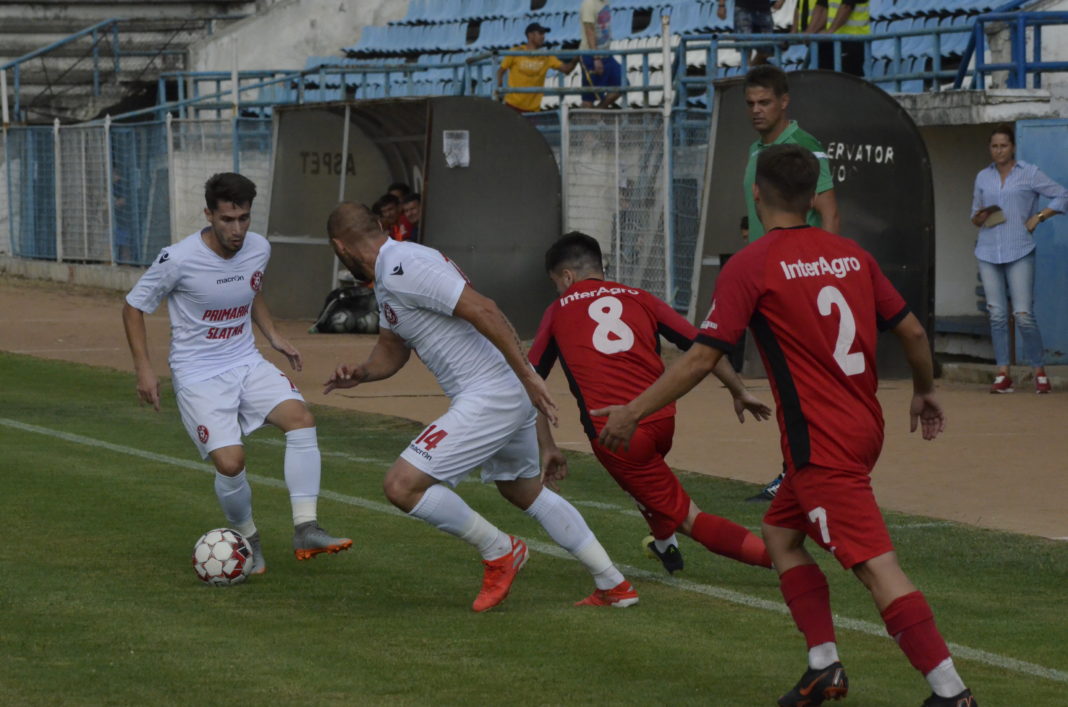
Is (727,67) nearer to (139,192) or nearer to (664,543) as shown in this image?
(139,192)

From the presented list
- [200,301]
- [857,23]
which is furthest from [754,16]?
[200,301]

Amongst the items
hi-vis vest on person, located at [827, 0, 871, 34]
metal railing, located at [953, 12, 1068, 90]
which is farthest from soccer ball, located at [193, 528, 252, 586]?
hi-vis vest on person, located at [827, 0, 871, 34]

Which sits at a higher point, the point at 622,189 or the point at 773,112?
the point at 773,112

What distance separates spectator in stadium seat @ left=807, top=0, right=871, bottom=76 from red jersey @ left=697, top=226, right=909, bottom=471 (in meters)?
13.1

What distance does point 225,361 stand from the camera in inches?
319

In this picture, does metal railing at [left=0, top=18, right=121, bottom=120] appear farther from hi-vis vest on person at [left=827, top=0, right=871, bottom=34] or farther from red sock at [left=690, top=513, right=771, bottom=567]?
red sock at [left=690, top=513, right=771, bottom=567]

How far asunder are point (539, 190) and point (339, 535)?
36.5ft

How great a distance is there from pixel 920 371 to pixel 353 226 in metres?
2.47

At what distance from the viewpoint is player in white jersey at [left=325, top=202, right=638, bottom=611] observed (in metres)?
6.82

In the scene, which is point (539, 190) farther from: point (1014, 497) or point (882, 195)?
point (1014, 497)

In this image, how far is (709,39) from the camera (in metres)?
18.1

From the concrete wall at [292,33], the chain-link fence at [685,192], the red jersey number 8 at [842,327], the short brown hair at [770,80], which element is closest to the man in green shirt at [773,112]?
the short brown hair at [770,80]

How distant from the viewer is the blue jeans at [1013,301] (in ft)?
47.2

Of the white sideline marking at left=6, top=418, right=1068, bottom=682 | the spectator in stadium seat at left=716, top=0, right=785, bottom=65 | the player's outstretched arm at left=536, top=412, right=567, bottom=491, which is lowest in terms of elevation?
the white sideline marking at left=6, top=418, right=1068, bottom=682
